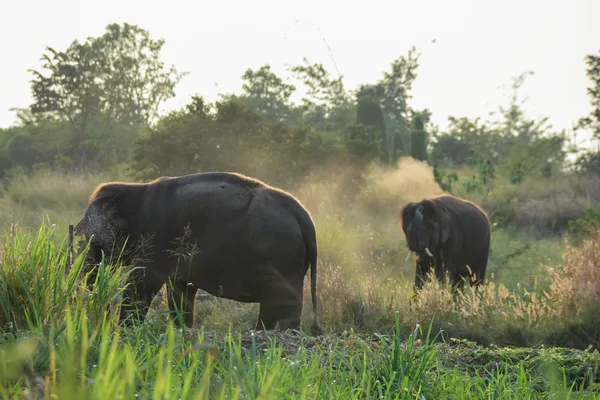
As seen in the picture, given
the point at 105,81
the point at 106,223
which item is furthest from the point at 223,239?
the point at 105,81

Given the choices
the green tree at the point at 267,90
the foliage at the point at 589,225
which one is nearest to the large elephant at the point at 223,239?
the foliage at the point at 589,225

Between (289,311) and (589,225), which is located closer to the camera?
(289,311)

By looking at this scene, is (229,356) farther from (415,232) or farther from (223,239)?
(415,232)

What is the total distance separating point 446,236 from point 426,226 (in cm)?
45

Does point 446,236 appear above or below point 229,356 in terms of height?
below

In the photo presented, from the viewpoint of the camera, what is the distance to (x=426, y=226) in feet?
32.8

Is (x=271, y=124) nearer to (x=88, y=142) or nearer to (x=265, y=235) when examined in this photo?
(x=88, y=142)

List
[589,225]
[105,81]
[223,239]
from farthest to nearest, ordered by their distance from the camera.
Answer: [105,81] < [589,225] < [223,239]

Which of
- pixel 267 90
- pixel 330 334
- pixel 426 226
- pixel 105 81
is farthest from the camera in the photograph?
pixel 267 90

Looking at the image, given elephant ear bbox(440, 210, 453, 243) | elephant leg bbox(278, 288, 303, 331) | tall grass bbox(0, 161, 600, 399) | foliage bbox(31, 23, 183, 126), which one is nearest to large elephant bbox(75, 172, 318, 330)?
elephant leg bbox(278, 288, 303, 331)

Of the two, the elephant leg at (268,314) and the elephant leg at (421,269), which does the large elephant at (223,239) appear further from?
the elephant leg at (421,269)

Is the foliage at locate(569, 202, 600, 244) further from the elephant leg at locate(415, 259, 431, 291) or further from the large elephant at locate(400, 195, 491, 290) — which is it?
the elephant leg at locate(415, 259, 431, 291)

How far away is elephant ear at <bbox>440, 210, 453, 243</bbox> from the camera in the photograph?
10.2 m

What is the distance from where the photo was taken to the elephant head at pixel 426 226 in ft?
32.3
